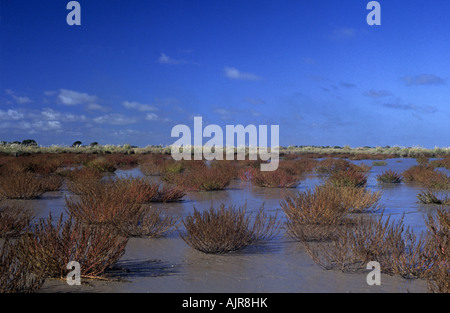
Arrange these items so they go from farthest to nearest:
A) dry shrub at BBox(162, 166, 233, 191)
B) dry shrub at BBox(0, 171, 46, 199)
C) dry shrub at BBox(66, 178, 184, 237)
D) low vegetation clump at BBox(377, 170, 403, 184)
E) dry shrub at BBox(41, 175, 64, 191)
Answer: low vegetation clump at BBox(377, 170, 403, 184) < dry shrub at BBox(162, 166, 233, 191) < dry shrub at BBox(41, 175, 64, 191) < dry shrub at BBox(0, 171, 46, 199) < dry shrub at BBox(66, 178, 184, 237)

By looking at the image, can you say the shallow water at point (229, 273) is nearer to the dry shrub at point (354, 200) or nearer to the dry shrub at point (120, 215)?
the dry shrub at point (120, 215)

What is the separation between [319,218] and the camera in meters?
6.13

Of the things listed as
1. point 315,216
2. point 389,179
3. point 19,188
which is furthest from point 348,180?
point 19,188

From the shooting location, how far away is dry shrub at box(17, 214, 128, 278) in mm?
3871

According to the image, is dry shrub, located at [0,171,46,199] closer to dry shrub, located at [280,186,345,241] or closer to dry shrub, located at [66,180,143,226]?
dry shrub, located at [66,180,143,226]

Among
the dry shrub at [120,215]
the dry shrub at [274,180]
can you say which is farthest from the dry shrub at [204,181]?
the dry shrub at [120,215]

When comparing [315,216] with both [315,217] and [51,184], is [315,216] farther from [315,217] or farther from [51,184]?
[51,184]

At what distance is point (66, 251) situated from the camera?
12.9 feet

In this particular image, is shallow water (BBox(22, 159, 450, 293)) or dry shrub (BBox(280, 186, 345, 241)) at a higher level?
dry shrub (BBox(280, 186, 345, 241))

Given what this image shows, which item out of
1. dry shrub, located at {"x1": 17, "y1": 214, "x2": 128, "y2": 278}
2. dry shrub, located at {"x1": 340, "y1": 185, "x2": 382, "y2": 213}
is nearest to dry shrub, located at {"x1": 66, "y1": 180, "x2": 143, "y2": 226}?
dry shrub, located at {"x1": 17, "y1": 214, "x2": 128, "y2": 278}

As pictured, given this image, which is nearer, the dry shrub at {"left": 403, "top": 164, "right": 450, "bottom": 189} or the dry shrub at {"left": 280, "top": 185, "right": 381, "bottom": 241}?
the dry shrub at {"left": 280, "top": 185, "right": 381, "bottom": 241}
